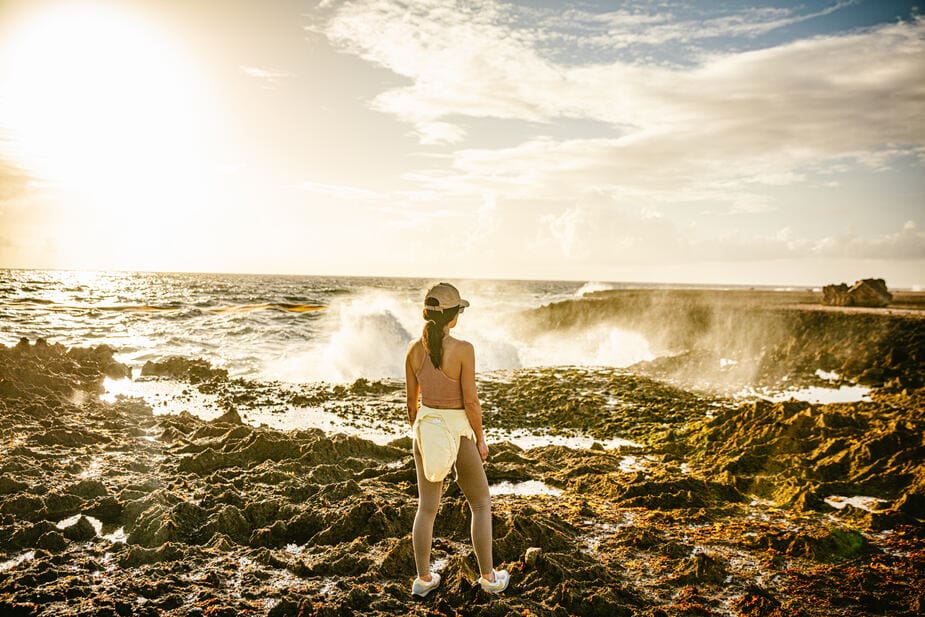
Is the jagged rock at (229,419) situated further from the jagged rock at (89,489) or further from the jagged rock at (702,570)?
the jagged rock at (702,570)

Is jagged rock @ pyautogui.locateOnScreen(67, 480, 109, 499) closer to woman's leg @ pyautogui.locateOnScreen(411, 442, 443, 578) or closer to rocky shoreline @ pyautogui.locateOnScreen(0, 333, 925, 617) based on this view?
rocky shoreline @ pyautogui.locateOnScreen(0, 333, 925, 617)

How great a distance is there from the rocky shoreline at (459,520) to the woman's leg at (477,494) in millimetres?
313

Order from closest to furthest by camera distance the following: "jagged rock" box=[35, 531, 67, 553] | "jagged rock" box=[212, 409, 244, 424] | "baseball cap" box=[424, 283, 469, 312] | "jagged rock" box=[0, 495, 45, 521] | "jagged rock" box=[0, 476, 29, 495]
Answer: "baseball cap" box=[424, 283, 469, 312] → "jagged rock" box=[35, 531, 67, 553] → "jagged rock" box=[0, 495, 45, 521] → "jagged rock" box=[0, 476, 29, 495] → "jagged rock" box=[212, 409, 244, 424]

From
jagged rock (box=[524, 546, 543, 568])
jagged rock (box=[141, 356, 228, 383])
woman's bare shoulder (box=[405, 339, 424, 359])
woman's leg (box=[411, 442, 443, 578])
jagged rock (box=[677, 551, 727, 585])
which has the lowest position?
jagged rock (box=[141, 356, 228, 383])

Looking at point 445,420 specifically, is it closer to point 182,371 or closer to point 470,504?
point 470,504

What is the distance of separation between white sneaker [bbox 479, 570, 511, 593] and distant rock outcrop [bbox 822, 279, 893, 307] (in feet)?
104

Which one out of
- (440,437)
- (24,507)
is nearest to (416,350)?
(440,437)

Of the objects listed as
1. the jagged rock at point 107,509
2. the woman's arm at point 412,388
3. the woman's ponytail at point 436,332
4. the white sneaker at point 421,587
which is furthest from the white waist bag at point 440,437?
the jagged rock at point 107,509

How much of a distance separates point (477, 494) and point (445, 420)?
699mm

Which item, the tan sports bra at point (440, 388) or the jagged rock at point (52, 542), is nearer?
the tan sports bra at point (440, 388)

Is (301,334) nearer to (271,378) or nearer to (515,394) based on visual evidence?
(271,378)

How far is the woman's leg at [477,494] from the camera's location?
4.12 meters

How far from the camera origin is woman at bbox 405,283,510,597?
13.1 ft

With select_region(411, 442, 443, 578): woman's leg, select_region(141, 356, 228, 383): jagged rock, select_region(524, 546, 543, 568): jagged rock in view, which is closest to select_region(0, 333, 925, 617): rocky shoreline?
select_region(524, 546, 543, 568): jagged rock
